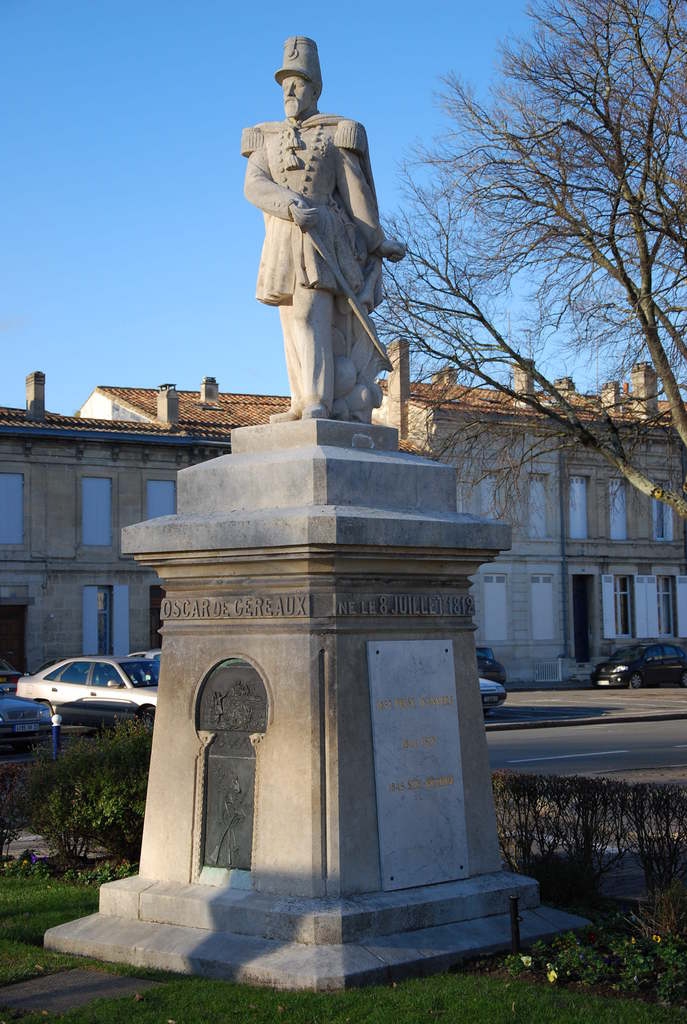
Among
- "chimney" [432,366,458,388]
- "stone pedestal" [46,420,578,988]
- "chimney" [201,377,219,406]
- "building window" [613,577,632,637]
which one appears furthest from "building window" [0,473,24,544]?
"stone pedestal" [46,420,578,988]

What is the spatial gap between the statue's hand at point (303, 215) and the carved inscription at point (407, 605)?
2.14 metres

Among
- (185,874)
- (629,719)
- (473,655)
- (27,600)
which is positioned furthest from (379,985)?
(27,600)

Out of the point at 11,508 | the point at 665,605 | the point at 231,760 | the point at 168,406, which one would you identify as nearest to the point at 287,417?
the point at 231,760

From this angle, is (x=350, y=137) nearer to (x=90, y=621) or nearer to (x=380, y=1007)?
(x=380, y=1007)

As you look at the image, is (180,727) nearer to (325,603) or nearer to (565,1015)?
(325,603)

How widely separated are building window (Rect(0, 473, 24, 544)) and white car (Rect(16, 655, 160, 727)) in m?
15.4

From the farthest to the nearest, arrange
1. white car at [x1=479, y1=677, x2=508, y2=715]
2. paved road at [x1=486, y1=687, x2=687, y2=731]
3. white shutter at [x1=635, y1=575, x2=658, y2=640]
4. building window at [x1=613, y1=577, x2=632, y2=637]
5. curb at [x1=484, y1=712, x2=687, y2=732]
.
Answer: white shutter at [x1=635, y1=575, x2=658, y2=640] < building window at [x1=613, y1=577, x2=632, y2=637] < white car at [x1=479, y1=677, x2=508, y2=715] < paved road at [x1=486, y1=687, x2=687, y2=731] < curb at [x1=484, y1=712, x2=687, y2=732]

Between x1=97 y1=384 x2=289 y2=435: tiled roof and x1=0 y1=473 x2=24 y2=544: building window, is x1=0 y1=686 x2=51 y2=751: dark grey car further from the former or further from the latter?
x1=97 y1=384 x2=289 y2=435: tiled roof

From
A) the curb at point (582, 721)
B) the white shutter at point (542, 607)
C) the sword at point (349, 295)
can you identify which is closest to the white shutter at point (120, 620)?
the white shutter at point (542, 607)

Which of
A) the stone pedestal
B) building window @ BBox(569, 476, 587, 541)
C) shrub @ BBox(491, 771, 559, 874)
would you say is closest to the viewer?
the stone pedestal

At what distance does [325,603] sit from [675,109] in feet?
43.2

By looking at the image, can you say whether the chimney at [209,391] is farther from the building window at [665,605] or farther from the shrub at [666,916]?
the shrub at [666,916]

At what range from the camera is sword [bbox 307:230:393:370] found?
7648 millimetres

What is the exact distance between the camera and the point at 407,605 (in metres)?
7.06
